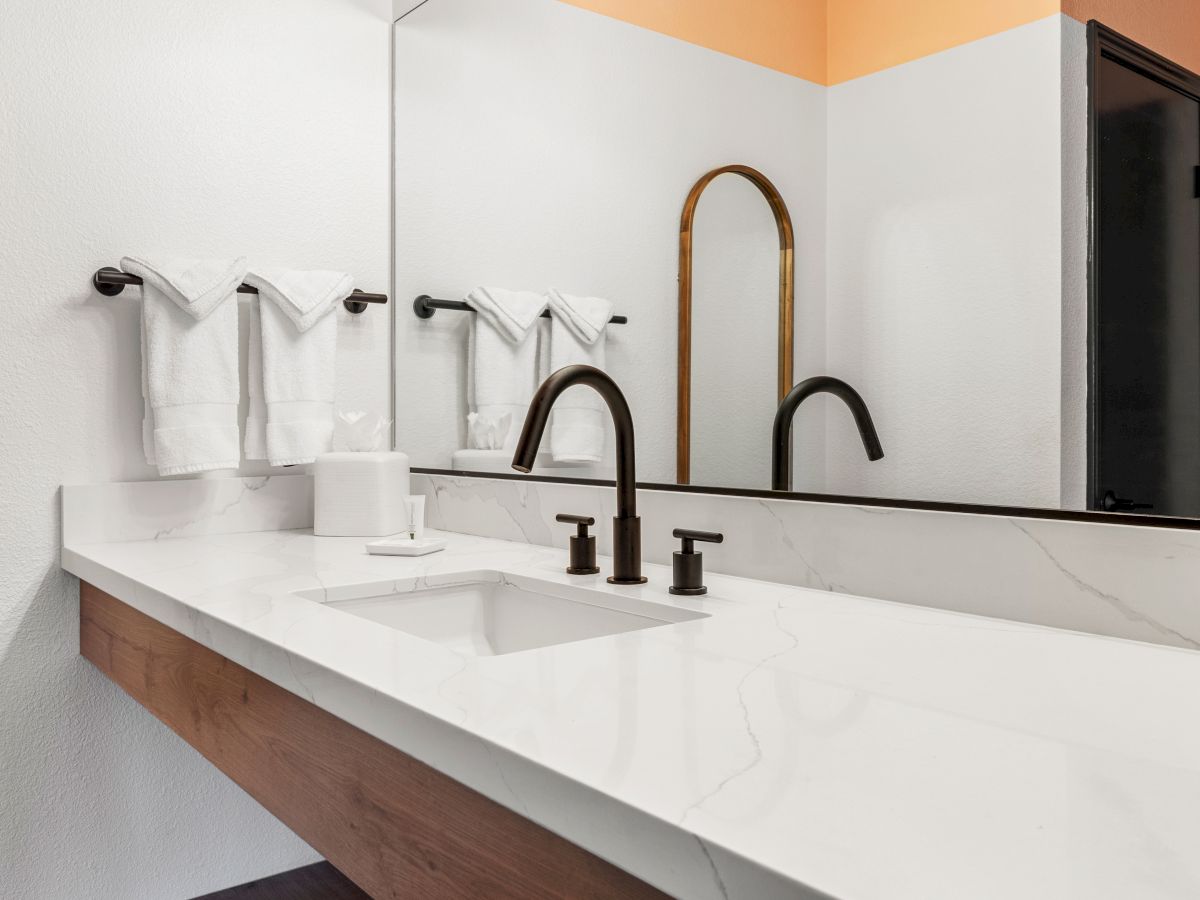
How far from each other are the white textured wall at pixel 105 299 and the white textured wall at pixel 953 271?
4.01ft

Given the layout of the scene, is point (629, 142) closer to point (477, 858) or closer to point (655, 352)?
point (655, 352)

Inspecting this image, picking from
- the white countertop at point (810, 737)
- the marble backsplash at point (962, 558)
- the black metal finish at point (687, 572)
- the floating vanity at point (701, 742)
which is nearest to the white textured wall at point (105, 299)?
the floating vanity at point (701, 742)

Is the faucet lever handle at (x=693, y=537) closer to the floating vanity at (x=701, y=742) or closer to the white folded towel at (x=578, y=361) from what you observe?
the floating vanity at (x=701, y=742)

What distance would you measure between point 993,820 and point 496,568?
3.17ft

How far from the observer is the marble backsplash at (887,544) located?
2.94 feet

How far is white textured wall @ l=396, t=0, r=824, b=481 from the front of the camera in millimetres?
1240

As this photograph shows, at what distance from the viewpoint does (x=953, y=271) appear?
3.33ft

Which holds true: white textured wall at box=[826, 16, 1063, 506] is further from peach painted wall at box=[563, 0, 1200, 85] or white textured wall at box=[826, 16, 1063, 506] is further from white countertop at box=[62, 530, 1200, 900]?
white countertop at box=[62, 530, 1200, 900]

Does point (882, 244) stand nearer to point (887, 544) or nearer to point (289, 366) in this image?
point (887, 544)

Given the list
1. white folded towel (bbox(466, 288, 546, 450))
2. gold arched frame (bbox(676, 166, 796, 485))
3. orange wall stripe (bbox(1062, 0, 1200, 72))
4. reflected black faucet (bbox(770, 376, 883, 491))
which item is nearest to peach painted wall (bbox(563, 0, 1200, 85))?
orange wall stripe (bbox(1062, 0, 1200, 72))

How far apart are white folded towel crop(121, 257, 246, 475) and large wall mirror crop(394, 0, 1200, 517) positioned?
0.53 m

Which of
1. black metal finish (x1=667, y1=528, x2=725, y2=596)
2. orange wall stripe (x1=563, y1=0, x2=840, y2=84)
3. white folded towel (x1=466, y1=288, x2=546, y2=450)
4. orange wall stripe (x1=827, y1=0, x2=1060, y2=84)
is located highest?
orange wall stripe (x1=563, y1=0, x2=840, y2=84)

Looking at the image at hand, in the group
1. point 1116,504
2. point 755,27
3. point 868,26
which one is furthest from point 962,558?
point 755,27

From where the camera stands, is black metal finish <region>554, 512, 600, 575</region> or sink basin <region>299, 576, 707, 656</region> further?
black metal finish <region>554, 512, 600, 575</region>
